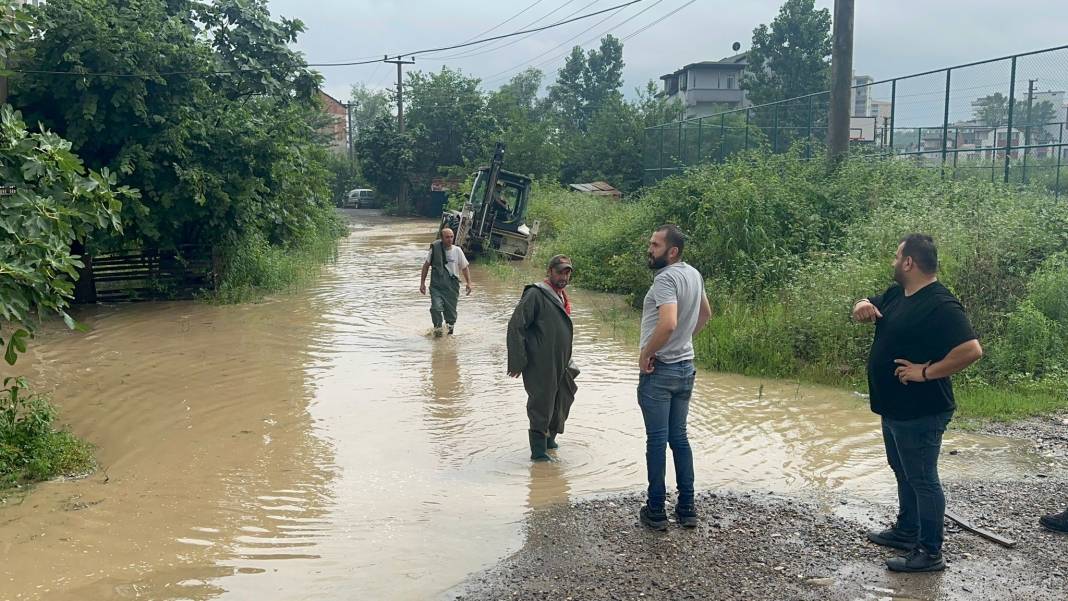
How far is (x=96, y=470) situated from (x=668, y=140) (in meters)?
29.7

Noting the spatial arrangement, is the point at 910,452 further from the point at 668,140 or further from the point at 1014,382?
the point at 668,140

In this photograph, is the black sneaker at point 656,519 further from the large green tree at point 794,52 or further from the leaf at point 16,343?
the large green tree at point 794,52

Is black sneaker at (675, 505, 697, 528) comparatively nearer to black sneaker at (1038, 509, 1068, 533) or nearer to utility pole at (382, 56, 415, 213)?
black sneaker at (1038, 509, 1068, 533)

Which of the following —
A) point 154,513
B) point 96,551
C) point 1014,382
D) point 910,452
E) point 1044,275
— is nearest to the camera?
point 910,452

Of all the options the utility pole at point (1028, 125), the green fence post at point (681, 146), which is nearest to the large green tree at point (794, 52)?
the green fence post at point (681, 146)

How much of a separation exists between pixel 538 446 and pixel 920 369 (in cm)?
337

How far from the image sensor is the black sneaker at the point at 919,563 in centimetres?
497

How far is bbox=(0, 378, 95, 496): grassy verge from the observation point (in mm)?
7083

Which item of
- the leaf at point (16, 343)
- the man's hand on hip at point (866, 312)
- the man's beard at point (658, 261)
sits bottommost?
the leaf at point (16, 343)

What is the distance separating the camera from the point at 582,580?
198 inches

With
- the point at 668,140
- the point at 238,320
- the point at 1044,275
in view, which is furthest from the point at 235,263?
the point at 668,140

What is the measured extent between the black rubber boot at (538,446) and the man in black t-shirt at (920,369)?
298cm

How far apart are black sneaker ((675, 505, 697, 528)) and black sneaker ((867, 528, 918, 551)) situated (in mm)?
1024

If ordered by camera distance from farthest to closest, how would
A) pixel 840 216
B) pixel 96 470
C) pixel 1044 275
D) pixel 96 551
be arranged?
pixel 840 216
pixel 1044 275
pixel 96 470
pixel 96 551
